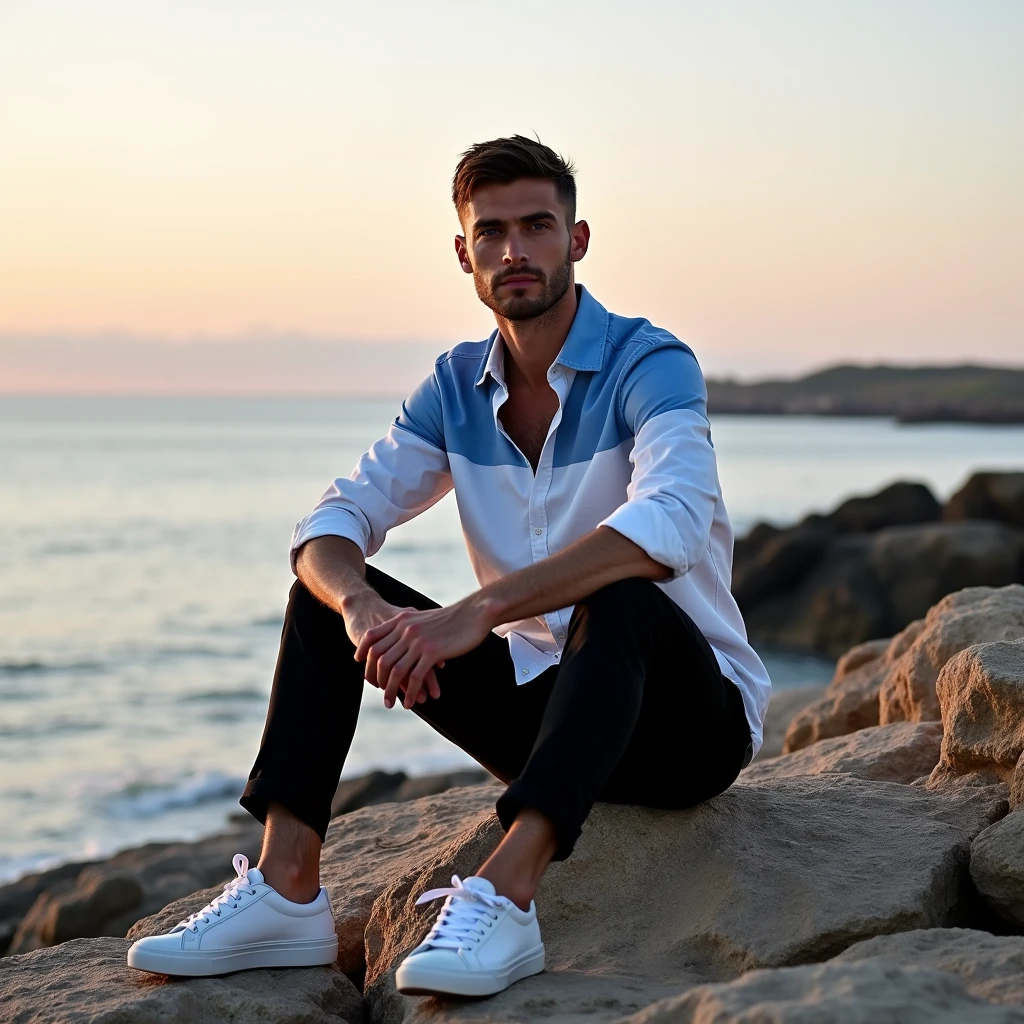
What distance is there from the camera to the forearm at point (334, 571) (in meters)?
3.05

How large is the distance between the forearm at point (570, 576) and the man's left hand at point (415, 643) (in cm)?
4

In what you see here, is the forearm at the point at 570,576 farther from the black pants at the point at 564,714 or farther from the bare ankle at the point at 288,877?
the bare ankle at the point at 288,877

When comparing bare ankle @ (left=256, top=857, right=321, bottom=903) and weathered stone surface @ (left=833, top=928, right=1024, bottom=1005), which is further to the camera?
bare ankle @ (left=256, top=857, right=321, bottom=903)

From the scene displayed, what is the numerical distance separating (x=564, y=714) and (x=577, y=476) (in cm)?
93

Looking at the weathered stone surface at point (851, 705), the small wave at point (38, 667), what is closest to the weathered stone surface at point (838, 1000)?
the weathered stone surface at point (851, 705)

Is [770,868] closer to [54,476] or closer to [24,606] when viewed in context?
[24,606]

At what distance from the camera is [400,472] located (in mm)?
3654

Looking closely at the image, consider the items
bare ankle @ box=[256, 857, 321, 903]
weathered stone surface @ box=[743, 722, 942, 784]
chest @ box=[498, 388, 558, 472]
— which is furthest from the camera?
weathered stone surface @ box=[743, 722, 942, 784]

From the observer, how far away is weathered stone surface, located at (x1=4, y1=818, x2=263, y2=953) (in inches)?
259

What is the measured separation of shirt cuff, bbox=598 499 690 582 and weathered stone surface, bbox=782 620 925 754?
220cm

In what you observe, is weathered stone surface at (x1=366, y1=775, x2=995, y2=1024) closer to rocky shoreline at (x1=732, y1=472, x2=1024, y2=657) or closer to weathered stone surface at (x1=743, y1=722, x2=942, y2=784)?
weathered stone surface at (x1=743, y1=722, x2=942, y2=784)

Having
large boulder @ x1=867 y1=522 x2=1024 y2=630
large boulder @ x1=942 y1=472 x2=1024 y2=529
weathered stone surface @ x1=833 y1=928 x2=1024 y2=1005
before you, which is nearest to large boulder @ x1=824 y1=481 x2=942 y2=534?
large boulder @ x1=942 y1=472 x2=1024 y2=529

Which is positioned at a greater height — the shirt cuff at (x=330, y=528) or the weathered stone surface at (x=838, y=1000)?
the shirt cuff at (x=330, y=528)

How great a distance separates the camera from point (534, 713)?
3.08 metres
